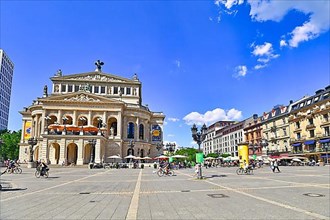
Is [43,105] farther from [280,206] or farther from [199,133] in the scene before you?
[280,206]

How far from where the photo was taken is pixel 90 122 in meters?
65.4

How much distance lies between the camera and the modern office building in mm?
117125

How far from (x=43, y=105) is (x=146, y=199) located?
199 feet

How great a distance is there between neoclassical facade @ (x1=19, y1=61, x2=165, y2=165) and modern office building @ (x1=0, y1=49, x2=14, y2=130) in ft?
163

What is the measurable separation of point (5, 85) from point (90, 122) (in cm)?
8151

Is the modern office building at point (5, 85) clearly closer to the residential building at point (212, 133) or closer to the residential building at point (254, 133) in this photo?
the residential building at point (212, 133)

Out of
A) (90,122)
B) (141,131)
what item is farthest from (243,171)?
(141,131)

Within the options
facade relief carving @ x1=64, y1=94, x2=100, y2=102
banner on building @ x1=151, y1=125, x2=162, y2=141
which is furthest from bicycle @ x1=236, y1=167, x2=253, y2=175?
banner on building @ x1=151, y1=125, x2=162, y2=141

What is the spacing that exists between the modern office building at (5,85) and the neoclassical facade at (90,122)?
4975 cm

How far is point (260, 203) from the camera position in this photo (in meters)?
10.0

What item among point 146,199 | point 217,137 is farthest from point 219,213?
point 217,137

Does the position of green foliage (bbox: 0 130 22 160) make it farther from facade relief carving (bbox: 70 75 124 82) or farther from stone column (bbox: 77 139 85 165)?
stone column (bbox: 77 139 85 165)

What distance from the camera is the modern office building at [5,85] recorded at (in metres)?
117

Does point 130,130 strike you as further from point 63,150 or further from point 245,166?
point 245,166
